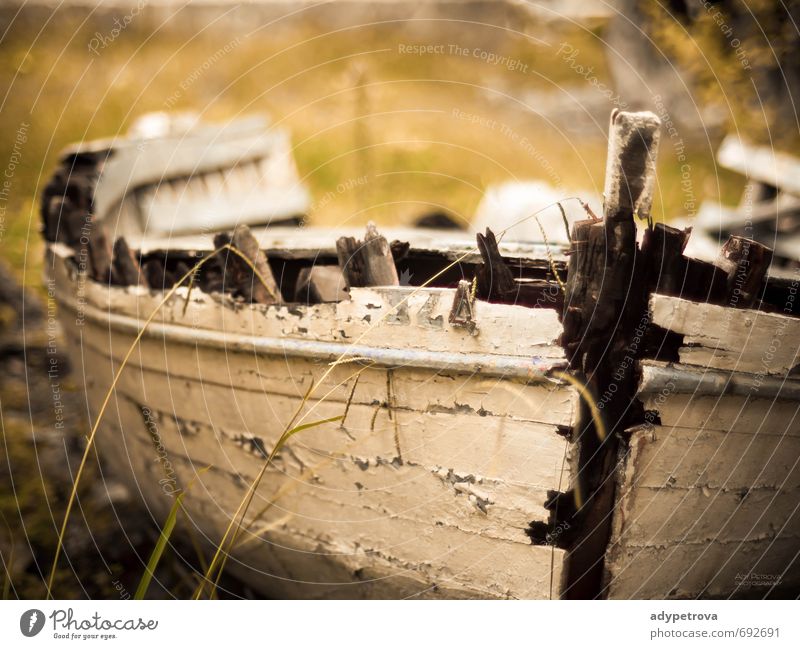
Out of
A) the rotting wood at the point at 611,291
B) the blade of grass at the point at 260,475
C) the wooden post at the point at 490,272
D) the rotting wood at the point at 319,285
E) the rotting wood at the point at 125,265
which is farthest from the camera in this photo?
the rotting wood at the point at 125,265

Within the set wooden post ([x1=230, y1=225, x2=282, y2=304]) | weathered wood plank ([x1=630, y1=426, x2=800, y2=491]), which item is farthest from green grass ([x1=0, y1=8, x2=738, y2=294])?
weathered wood plank ([x1=630, y1=426, x2=800, y2=491])

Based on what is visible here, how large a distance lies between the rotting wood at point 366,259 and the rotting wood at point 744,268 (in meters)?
0.50

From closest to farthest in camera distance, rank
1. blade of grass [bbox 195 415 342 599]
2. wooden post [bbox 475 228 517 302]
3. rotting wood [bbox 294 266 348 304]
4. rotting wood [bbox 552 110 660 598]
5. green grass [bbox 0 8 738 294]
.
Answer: rotting wood [bbox 552 110 660 598], wooden post [bbox 475 228 517 302], blade of grass [bbox 195 415 342 599], rotting wood [bbox 294 266 348 304], green grass [bbox 0 8 738 294]

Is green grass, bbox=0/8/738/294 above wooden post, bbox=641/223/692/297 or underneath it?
above

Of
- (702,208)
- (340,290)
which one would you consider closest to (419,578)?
(340,290)

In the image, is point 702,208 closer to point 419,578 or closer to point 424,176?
point 424,176

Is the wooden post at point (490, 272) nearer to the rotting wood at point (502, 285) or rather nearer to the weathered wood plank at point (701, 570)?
the rotting wood at point (502, 285)

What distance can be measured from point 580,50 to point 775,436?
1321 millimetres

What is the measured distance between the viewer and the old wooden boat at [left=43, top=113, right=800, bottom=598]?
852mm

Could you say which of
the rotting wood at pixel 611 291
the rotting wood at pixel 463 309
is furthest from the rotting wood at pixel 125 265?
the rotting wood at pixel 611 291

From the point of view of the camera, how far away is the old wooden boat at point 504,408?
0.85 metres

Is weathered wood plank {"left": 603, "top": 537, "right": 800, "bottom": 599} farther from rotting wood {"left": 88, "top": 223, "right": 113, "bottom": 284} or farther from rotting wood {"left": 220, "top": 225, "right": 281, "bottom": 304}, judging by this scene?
rotting wood {"left": 88, "top": 223, "right": 113, "bottom": 284}

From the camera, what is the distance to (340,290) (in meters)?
1.11

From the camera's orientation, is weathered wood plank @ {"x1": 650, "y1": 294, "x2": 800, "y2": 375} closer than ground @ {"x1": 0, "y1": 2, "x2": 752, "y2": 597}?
Yes
